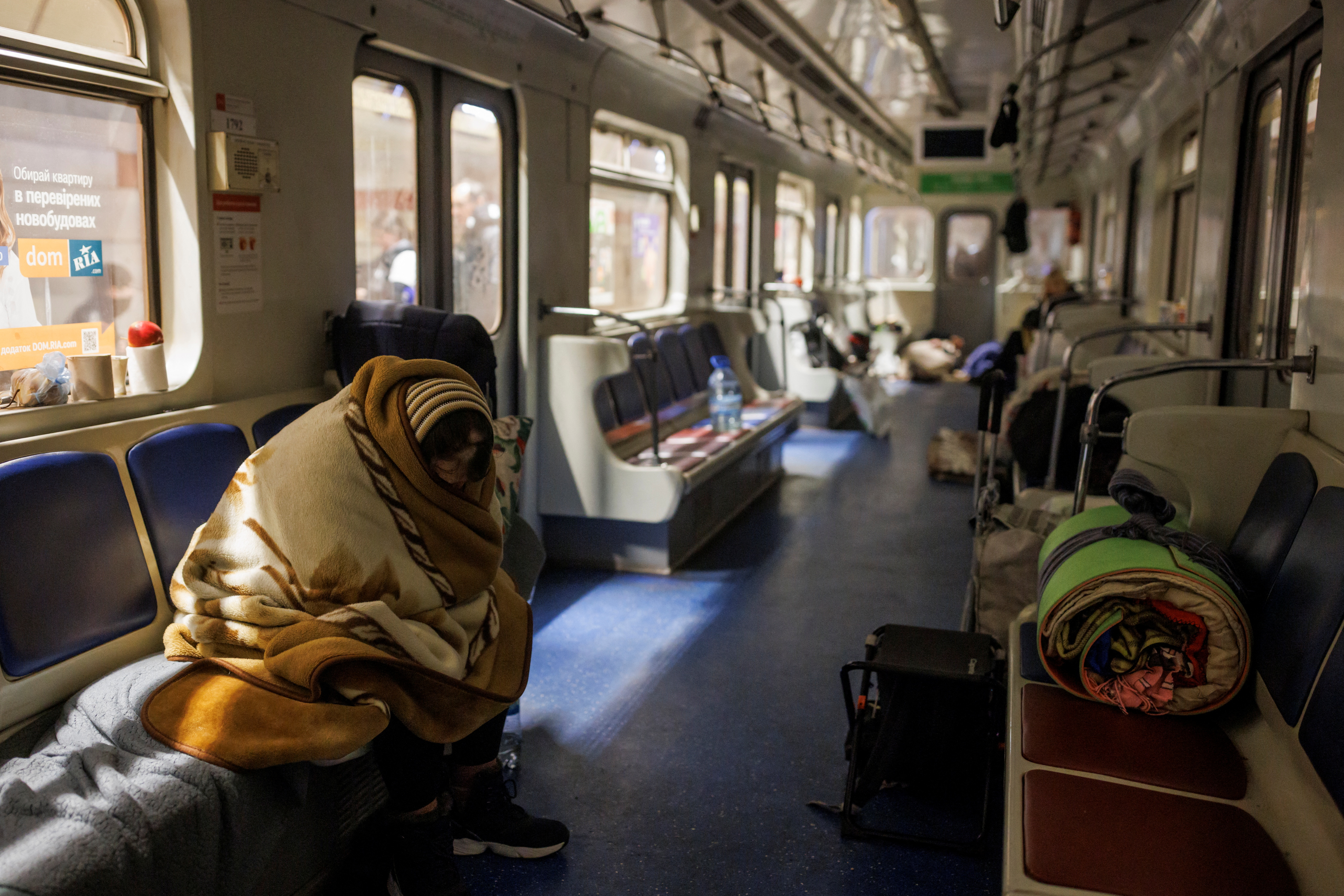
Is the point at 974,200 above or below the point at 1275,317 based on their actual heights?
above

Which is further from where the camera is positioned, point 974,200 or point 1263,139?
point 974,200

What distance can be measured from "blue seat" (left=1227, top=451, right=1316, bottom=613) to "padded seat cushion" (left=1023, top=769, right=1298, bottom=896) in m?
0.72

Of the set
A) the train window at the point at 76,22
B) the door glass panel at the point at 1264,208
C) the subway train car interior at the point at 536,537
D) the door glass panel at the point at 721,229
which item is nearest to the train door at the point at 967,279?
the door glass panel at the point at 721,229

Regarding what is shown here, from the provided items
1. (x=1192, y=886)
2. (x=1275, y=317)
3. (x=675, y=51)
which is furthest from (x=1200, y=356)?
(x=1192, y=886)

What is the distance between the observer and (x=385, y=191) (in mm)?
4004

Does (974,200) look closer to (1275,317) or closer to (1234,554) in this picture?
(1275,317)

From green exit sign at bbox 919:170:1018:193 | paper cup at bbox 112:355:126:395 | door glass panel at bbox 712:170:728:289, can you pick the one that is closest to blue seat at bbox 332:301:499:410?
paper cup at bbox 112:355:126:395

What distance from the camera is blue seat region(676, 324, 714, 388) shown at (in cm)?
696

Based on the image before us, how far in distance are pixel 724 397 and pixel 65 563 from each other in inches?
190

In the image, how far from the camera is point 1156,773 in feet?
Result: 6.70

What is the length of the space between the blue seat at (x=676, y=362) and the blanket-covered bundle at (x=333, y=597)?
4.11 m

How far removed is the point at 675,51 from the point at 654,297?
83.8 inches

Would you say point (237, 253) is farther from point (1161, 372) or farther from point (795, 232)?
point (795, 232)

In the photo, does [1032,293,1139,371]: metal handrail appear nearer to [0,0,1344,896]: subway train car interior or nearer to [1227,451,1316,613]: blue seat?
[0,0,1344,896]: subway train car interior
